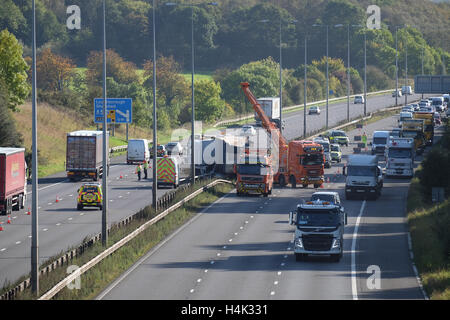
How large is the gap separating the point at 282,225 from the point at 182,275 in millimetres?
15491

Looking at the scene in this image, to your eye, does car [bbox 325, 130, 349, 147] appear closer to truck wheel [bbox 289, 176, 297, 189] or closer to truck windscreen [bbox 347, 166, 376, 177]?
truck wheel [bbox 289, 176, 297, 189]

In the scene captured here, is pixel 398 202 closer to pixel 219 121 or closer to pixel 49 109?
pixel 49 109

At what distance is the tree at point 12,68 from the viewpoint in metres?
98.5

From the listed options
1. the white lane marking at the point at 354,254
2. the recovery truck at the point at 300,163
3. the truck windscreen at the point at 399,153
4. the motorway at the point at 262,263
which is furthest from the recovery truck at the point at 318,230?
the truck windscreen at the point at 399,153

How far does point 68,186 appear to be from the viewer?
7200cm

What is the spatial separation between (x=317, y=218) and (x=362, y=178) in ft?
79.1

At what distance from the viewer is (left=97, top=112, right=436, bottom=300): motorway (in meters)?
33.9

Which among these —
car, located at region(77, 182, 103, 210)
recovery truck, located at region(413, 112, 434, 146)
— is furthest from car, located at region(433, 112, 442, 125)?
car, located at region(77, 182, 103, 210)

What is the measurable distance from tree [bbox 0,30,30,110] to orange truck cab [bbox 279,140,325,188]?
39.1m

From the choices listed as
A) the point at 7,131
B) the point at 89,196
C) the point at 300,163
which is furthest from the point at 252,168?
the point at 7,131

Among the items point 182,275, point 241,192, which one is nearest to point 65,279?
point 182,275

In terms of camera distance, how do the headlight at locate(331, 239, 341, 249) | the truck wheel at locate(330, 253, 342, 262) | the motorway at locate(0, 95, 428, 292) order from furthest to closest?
the motorway at locate(0, 95, 428, 292)
the truck wheel at locate(330, 253, 342, 262)
the headlight at locate(331, 239, 341, 249)

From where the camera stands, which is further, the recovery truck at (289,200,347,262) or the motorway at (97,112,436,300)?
the recovery truck at (289,200,347,262)

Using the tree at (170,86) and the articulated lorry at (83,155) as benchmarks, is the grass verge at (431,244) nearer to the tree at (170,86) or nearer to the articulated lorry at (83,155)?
the articulated lorry at (83,155)
